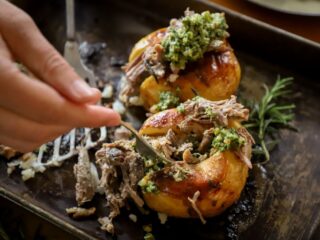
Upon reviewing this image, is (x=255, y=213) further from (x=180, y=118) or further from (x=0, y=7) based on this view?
(x=0, y=7)

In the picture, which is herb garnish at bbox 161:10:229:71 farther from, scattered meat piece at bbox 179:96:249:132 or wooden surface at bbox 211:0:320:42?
wooden surface at bbox 211:0:320:42

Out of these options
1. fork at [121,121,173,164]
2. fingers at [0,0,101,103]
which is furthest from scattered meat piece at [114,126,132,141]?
fingers at [0,0,101,103]

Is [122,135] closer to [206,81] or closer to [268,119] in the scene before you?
[206,81]

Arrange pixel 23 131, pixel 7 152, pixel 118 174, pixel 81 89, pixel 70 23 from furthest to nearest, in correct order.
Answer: pixel 70 23
pixel 7 152
pixel 118 174
pixel 23 131
pixel 81 89

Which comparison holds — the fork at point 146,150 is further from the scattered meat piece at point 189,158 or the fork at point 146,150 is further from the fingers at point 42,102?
the fingers at point 42,102

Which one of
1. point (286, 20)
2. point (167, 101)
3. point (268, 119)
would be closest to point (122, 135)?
point (167, 101)
